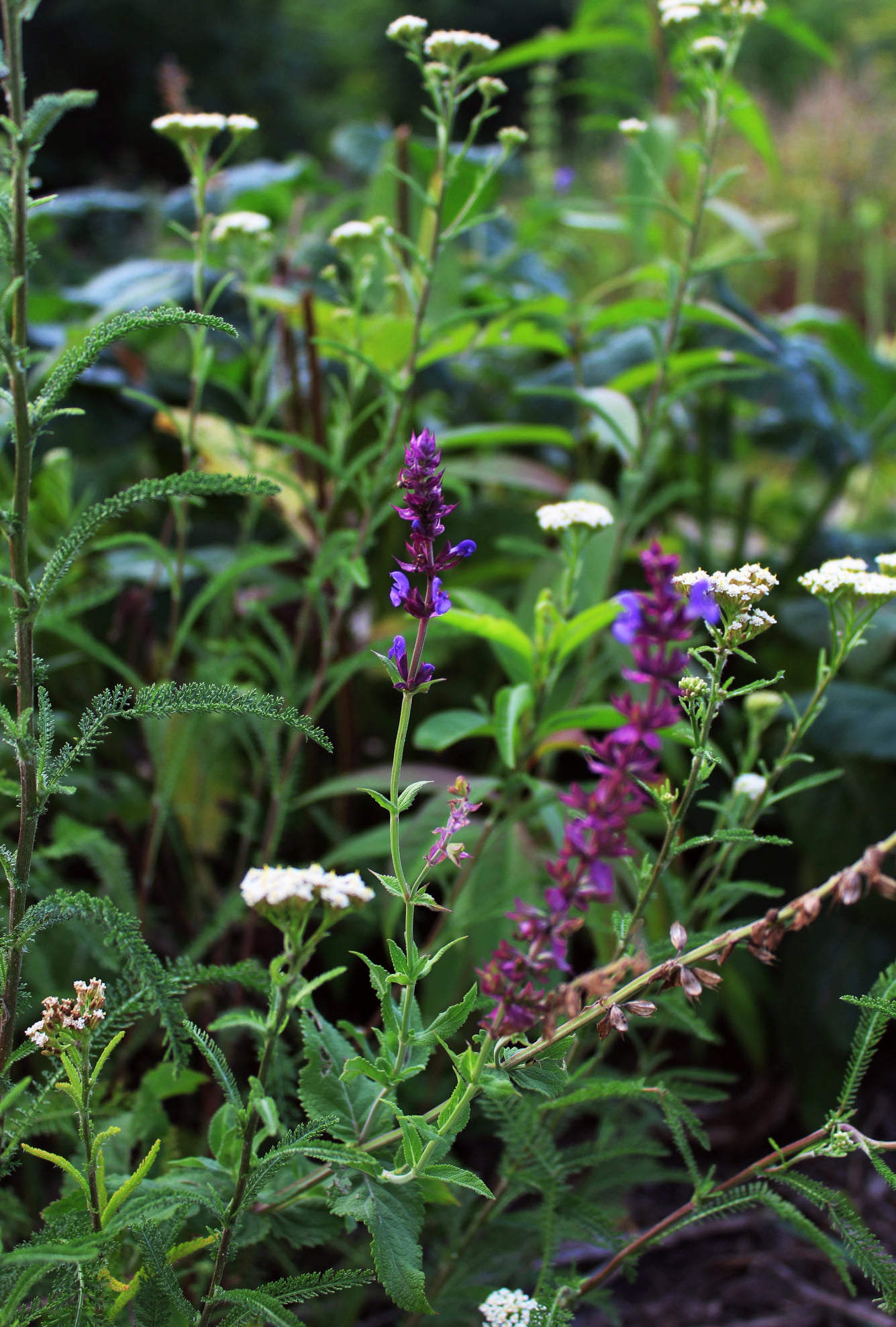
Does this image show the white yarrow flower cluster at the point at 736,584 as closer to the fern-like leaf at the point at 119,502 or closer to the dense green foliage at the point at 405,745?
the dense green foliage at the point at 405,745

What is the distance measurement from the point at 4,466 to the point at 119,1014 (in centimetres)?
105

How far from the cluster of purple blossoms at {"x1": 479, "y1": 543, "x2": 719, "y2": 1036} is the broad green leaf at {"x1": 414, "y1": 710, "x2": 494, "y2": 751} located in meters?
0.44

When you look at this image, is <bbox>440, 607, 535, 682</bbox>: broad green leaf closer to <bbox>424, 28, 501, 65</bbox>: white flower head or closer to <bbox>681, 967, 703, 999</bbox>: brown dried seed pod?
<bbox>681, 967, 703, 999</bbox>: brown dried seed pod

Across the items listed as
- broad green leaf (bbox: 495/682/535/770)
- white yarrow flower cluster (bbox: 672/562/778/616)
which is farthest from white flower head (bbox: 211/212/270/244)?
white yarrow flower cluster (bbox: 672/562/778/616)

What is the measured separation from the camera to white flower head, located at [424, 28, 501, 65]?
2.81ft

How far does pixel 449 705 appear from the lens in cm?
149

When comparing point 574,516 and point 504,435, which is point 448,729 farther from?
point 504,435

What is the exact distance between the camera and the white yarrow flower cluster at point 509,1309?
0.60m

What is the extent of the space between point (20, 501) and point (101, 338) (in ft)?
0.32

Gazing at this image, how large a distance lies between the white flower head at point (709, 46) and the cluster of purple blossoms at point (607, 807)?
34.3 inches

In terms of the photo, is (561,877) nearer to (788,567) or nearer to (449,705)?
(449,705)

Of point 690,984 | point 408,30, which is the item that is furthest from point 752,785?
point 408,30

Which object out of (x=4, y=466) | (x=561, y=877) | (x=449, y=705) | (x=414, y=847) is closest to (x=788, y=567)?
(x=449, y=705)

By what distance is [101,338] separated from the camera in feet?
1.71
